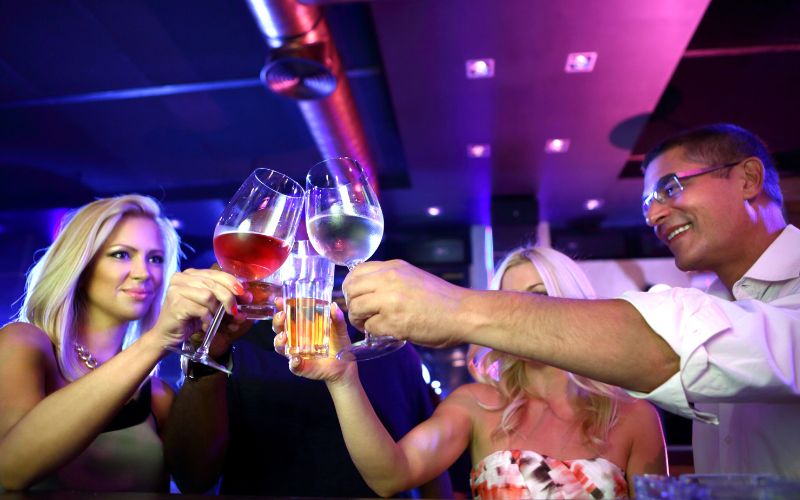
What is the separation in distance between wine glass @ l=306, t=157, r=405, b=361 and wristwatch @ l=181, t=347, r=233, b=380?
40 cm

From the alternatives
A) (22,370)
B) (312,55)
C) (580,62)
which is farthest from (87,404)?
(580,62)

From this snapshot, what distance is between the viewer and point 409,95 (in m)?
3.67

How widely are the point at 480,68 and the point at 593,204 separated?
311cm

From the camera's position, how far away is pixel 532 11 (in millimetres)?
2789

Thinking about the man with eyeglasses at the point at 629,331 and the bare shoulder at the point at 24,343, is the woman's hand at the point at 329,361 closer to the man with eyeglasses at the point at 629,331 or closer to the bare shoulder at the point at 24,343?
the man with eyeglasses at the point at 629,331

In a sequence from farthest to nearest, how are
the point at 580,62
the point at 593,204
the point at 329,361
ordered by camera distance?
the point at 593,204, the point at 580,62, the point at 329,361

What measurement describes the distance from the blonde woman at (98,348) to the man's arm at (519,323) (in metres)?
0.34

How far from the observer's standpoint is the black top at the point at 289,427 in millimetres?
1585

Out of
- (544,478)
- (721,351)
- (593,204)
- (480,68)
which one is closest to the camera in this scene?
(721,351)

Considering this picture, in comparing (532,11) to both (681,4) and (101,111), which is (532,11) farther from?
(101,111)

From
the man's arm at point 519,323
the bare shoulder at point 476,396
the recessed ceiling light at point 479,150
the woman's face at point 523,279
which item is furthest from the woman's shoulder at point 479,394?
the recessed ceiling light at point 479,150

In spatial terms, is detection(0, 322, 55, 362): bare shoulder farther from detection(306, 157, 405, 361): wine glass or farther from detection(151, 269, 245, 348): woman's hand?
detection(306, 157, 405, 361): wine glass

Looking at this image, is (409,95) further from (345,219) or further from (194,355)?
(194,355)

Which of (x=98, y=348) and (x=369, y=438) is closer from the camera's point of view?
(x=369, y=438)
